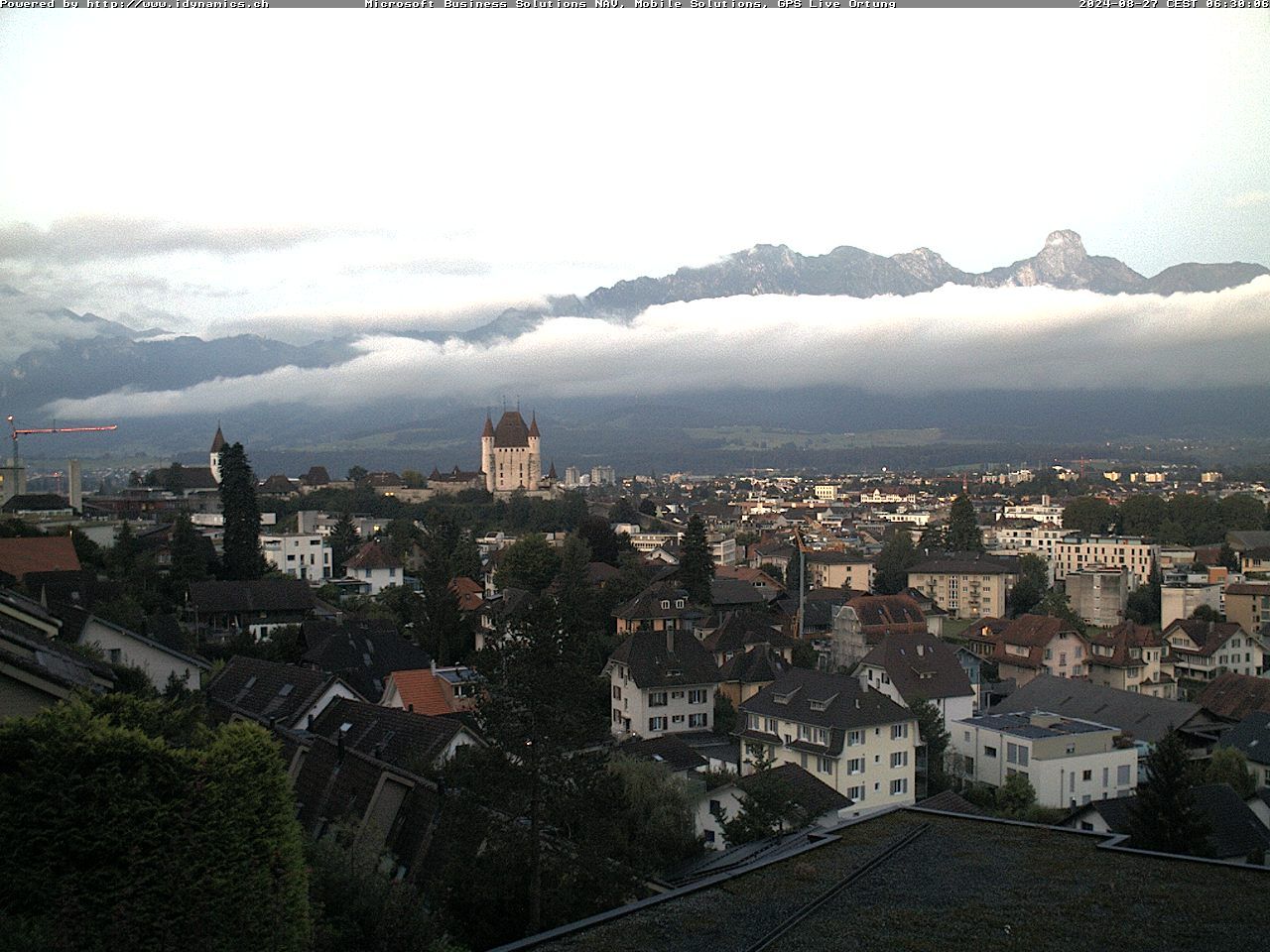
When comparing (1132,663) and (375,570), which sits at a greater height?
(375,570)

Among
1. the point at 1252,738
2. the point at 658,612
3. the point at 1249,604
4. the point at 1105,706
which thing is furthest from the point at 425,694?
the point at 1249,604

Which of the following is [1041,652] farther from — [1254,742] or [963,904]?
[963,904]

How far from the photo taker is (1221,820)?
1927 cm

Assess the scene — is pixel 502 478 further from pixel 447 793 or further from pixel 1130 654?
pixel 447 793

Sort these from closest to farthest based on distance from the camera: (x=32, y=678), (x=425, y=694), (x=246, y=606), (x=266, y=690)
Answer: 1. (x=32, y=678)
2. (x=266, y=690)
3. (x=425, y=694)
4. (x=246, y=606)

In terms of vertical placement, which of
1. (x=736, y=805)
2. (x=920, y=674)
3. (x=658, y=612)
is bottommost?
(x=920, y=674)

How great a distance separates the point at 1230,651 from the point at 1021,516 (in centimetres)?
6278

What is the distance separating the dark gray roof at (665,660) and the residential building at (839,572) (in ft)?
120

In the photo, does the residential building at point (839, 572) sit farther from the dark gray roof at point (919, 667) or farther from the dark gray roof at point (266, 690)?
the dark gray roof at point (266, 690)

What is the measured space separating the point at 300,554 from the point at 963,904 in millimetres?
48500

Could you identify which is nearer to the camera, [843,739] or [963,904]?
[963,904]

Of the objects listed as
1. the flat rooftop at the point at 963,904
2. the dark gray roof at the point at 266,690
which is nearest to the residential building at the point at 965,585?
the dark gray roof at the point at 266,690

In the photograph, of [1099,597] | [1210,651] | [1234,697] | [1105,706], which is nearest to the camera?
[1105,706]

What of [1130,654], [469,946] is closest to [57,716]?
[469,946]
